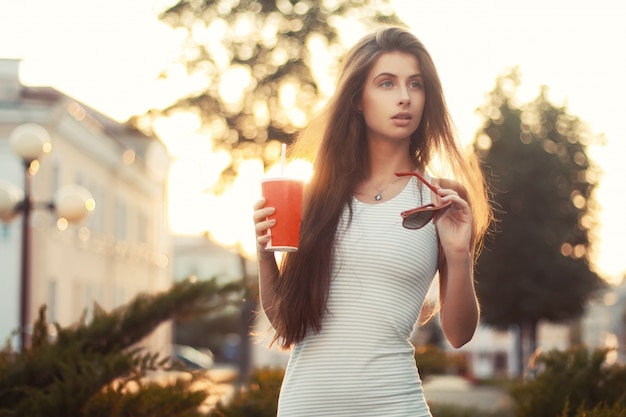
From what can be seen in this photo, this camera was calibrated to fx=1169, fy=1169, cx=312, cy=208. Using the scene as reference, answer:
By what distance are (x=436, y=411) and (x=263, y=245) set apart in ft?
13.4

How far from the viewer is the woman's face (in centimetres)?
308

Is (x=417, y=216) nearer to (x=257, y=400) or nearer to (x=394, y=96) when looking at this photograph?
(x=394, y=96)

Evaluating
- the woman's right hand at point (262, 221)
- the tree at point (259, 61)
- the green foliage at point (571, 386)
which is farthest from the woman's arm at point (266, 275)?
the tree at point (259, 61)

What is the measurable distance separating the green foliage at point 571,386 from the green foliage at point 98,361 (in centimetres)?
152

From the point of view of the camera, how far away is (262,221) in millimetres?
2906

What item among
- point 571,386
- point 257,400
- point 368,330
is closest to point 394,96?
point 368,330

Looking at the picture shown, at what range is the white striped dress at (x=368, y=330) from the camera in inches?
111

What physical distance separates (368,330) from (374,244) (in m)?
0.22

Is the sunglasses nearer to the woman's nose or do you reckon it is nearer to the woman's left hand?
the woman's left hand

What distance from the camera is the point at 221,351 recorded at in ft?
256

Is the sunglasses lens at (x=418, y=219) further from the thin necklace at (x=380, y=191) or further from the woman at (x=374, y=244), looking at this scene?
the thin necklace at (x=380, y=191)

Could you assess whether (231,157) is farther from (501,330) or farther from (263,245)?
(263,245)

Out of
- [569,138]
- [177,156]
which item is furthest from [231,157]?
[569,138]

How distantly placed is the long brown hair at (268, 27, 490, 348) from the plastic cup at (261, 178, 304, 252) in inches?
5.2
